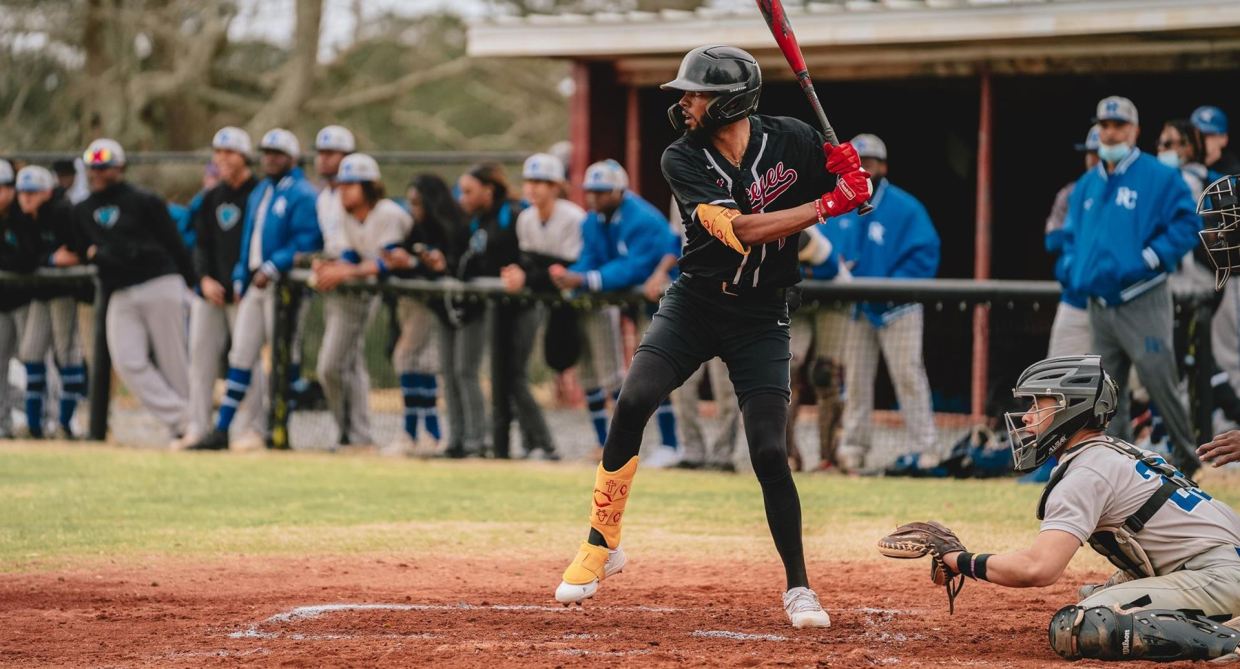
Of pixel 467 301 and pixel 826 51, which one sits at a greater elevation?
pixel 826 51

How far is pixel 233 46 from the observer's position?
77.8ft

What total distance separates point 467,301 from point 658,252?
5.11 ft

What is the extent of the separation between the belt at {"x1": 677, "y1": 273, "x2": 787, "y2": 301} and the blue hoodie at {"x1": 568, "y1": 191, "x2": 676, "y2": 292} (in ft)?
15.8

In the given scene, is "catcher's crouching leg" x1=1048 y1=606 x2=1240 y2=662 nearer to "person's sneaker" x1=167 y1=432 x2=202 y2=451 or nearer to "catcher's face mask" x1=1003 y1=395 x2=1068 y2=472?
"catcher's face mask" x1=1003 y1=395 x2=1068 y2=472

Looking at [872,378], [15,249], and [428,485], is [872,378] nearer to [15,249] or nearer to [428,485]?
[428,485]

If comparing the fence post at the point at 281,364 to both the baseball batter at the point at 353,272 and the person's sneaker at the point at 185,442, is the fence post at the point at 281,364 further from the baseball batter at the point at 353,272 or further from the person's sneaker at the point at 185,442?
the person's sneaker at the point at 185,442

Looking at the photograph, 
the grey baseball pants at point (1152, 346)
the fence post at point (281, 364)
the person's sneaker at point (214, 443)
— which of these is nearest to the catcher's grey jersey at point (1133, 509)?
the grey baseball pants at point (1152, 346)

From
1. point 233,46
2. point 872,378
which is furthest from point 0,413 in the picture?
point 233,46

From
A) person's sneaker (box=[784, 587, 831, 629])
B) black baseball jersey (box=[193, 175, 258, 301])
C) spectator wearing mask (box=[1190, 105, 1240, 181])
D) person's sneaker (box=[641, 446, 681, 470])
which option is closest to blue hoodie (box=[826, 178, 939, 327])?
person's sneaker (box=[641, 446, 681, 470])

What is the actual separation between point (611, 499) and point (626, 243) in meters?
5.08

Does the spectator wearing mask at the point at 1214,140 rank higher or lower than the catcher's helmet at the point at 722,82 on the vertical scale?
higher

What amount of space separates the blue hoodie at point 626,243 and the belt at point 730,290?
483 cm

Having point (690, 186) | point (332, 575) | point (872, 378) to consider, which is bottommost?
point (332, 575)

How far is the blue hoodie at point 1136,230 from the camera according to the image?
8.89 metres
